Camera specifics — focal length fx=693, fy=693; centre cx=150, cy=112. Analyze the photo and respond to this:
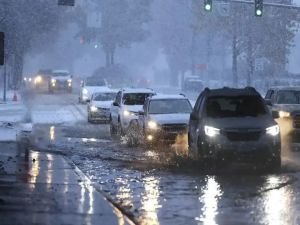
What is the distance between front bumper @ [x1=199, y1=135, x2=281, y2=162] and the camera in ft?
48.7

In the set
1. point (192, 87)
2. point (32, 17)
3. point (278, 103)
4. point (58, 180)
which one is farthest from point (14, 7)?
point (58, 180)

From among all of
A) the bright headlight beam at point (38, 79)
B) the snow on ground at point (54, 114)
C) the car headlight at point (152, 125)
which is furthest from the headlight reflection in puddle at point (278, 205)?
the bright headlight beam at point (38, 79)

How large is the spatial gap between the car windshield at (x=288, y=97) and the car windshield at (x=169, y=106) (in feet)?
11.1

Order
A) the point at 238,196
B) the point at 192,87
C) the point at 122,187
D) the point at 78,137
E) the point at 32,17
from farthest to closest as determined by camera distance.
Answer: the point at 192,87, the point at 32,17, the point at 78,137, the point at 122,187, the point at 238,196

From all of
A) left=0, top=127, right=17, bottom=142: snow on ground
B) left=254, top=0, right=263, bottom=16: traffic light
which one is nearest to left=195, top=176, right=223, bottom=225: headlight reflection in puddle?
left=0, top=127, right=17, bottom=142: snow on ground

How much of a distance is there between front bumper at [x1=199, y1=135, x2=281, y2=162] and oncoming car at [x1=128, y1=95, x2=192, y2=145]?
577cm

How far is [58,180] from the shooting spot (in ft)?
45.1

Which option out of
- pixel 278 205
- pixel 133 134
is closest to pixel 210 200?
pixel 278 205

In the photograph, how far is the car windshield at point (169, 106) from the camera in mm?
21953

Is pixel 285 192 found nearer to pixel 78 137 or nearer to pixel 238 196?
pixel 238 196

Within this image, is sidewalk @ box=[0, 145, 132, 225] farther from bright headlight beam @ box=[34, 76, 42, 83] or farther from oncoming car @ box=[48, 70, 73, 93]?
bright headlight beam @ box=[34, 76, 42, 83]

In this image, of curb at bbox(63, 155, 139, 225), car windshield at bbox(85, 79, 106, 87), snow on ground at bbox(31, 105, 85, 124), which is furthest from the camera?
car windshield at bbox(85, 79, 106, 87)

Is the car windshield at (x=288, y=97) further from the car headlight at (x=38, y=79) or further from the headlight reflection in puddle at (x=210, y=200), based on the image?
the car headlight at (x=38, y=79)

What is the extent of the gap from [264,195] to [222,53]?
79.7 m
